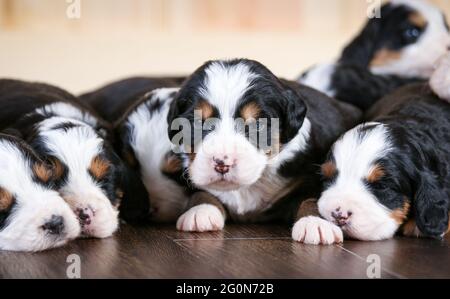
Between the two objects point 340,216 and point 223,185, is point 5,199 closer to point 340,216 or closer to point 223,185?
point 223,185

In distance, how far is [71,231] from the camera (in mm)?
2793

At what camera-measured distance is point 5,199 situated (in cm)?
271

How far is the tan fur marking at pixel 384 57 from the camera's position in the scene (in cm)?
494

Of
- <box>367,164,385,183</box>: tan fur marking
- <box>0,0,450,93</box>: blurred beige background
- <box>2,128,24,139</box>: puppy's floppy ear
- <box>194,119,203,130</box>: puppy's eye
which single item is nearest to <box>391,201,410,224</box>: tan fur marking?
<box>367,164,385,183</box>: tan fur marking

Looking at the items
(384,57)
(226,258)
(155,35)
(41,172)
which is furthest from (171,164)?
(155,35)

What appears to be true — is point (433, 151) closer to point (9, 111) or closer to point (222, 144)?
point (222, 144)

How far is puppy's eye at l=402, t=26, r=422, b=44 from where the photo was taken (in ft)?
15.9

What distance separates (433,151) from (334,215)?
1.82 ft

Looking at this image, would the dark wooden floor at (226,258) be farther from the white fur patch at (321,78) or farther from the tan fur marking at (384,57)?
the tan fur marking at (384,57)

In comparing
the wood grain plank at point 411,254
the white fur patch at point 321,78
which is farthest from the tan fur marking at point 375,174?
the white fur patch at point 321,78

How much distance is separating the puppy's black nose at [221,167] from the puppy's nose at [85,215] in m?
0.53

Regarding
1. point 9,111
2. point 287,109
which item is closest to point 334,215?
point 287,109

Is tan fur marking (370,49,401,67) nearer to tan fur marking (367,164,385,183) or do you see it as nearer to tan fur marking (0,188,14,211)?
tan fur marking (367,164,385,183)

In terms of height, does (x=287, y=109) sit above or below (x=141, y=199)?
above
